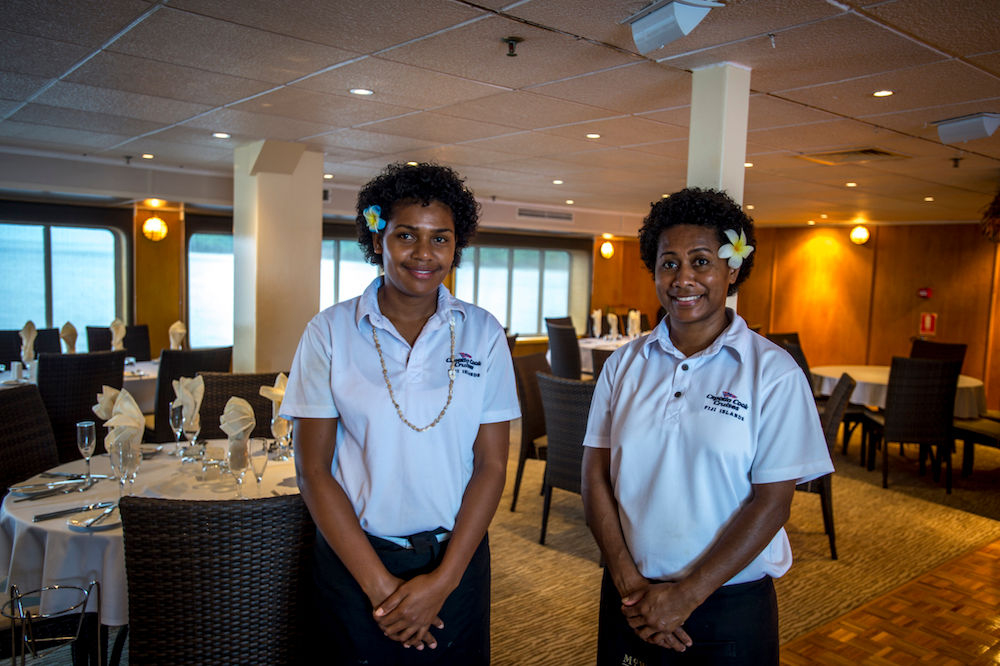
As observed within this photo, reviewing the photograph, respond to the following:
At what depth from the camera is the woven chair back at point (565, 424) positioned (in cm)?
375

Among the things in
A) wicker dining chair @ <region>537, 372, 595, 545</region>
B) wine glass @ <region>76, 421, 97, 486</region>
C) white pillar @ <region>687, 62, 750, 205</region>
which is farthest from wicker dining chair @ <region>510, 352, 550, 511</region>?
wine glass @ <region>76, 421, 97, 486</region>

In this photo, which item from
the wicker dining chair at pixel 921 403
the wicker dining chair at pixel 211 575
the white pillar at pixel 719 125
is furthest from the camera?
the wicker dining chair at pixel 921 403

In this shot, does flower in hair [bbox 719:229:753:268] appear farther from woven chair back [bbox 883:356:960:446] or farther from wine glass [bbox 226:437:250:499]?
woven chair back [bbox 883:356:960:446]

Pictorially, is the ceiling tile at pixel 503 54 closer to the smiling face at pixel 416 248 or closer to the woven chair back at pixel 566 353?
the smiling face at pixel 416 248

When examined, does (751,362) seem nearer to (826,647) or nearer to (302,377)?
(302,377)

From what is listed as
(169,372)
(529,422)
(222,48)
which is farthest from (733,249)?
(169,372)

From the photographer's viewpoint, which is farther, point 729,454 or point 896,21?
point 896,21

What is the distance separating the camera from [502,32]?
2.91m

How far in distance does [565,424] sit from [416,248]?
90.8 inches

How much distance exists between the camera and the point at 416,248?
1703mm

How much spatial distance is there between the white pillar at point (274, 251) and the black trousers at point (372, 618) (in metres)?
4.63

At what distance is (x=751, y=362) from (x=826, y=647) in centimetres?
215

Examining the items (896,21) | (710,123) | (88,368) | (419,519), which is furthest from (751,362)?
(88,368)

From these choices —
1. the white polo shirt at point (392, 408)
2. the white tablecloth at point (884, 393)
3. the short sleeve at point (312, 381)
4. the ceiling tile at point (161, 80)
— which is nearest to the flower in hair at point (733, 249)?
the white polo shirt at point (392, 408)
